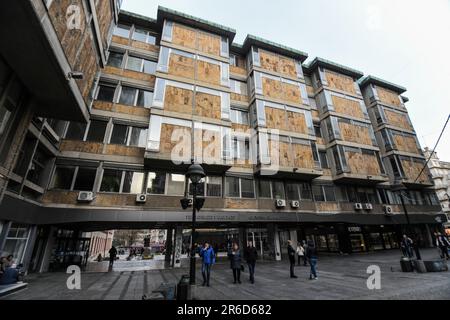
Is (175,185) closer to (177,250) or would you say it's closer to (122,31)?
(177,250)

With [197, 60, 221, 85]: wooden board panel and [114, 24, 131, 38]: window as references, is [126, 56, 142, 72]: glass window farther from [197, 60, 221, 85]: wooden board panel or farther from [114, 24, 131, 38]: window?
[197, 60, 221, 85]: wooden board panel

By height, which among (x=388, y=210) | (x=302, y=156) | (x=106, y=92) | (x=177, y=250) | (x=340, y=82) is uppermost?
(x=340, y=82)

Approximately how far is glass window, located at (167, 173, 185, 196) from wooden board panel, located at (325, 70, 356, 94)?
817 inches

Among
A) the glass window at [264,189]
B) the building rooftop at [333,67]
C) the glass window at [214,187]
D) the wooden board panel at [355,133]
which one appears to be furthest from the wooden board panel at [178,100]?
the building rooftop at [333,67]

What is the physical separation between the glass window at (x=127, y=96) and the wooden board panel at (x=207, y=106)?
17.3ft

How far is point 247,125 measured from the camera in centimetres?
1997

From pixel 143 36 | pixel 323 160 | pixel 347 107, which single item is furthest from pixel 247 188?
pixel 143 36

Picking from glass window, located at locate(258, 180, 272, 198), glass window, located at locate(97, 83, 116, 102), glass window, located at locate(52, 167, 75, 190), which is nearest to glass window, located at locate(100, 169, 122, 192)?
glass window, located at locate(52, 167, 75, 190)

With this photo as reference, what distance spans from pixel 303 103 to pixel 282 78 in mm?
3456

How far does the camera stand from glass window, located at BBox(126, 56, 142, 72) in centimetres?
1844

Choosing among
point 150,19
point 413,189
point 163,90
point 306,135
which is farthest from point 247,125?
point 413,189

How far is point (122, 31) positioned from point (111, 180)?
14.1m

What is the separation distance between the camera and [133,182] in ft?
48.6
